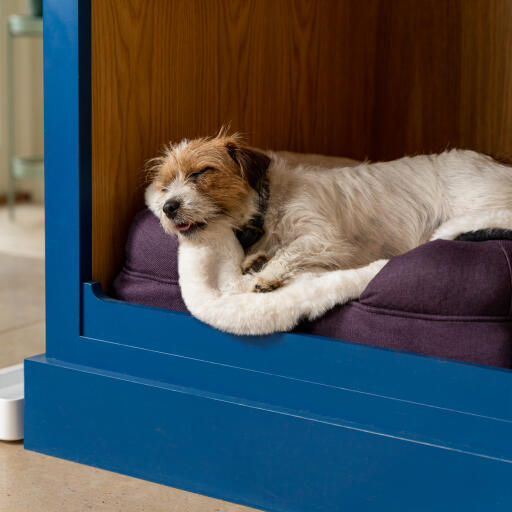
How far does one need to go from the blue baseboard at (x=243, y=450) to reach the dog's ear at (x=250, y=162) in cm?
43

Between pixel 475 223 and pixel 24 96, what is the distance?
3905 millimetres

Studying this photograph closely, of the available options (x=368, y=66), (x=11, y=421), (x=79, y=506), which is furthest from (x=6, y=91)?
(x=79, y=506)

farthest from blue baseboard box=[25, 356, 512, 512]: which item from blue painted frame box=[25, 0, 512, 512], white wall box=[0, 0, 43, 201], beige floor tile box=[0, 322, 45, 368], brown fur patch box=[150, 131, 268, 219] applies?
white wall box=[0, 0, 43, 201]

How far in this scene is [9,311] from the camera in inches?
108

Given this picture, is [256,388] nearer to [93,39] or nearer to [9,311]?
[93,39]

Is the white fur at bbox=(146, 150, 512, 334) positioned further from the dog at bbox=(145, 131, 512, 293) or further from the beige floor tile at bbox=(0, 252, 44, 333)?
the beige floor tile at bbox=(0, 252, 44, 333)

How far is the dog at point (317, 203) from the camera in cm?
154

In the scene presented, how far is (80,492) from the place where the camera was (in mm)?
1495

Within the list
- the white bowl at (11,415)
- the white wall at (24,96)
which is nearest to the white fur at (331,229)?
the white bowl at (11,415)

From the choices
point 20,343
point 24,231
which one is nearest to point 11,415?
point 20,343

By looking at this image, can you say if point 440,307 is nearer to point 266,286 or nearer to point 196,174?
point 266,286

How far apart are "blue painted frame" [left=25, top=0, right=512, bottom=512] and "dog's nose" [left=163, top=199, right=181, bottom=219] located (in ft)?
0.64

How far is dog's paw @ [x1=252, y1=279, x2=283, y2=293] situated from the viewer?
1504mm

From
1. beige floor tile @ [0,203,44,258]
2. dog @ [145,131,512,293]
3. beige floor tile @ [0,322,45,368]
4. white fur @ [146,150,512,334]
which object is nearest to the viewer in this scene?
white fur @ [146,150,512,334]
